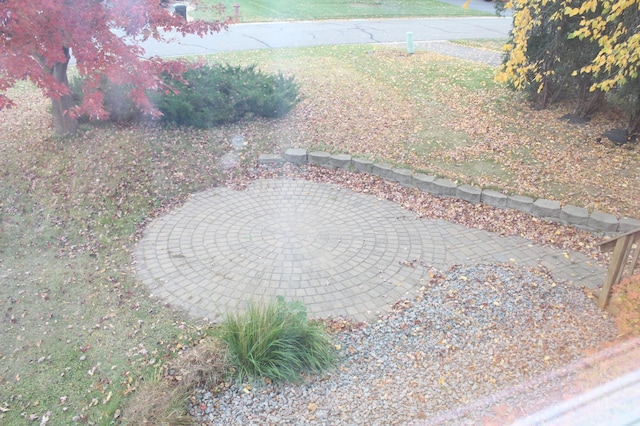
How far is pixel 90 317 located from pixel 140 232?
153 centimetres

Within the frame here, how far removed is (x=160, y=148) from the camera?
6984mm

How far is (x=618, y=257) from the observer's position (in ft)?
12.8

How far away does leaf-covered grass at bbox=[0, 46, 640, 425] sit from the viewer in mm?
3600

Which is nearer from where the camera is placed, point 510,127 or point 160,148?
point 160,148

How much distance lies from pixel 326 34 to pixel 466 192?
11.2 metres

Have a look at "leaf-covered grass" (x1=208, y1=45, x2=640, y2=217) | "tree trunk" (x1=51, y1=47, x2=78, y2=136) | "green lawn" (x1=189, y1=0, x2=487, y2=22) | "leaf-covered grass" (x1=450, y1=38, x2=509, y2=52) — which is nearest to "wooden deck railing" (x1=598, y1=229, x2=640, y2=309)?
"leaf-covered grass" (x1=208, y1=45, x2=640, y2=217)

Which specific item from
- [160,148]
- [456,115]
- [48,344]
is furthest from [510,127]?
[48,344]

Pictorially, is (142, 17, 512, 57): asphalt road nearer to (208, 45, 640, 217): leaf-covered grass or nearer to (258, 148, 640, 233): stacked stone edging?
(208, 45, 640, 217): leaf-covered grass

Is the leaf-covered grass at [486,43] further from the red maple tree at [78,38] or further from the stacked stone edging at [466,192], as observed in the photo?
the red maple tree at [78,38]

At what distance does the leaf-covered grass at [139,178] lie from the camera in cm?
360

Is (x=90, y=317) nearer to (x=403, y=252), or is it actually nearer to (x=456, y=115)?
(x=403, y=252)

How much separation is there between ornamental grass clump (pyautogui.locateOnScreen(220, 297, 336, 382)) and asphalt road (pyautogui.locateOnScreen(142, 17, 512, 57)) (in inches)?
399

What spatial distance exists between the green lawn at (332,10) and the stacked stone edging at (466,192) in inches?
490

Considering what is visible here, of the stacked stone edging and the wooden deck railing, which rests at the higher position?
the wooden deck railing
